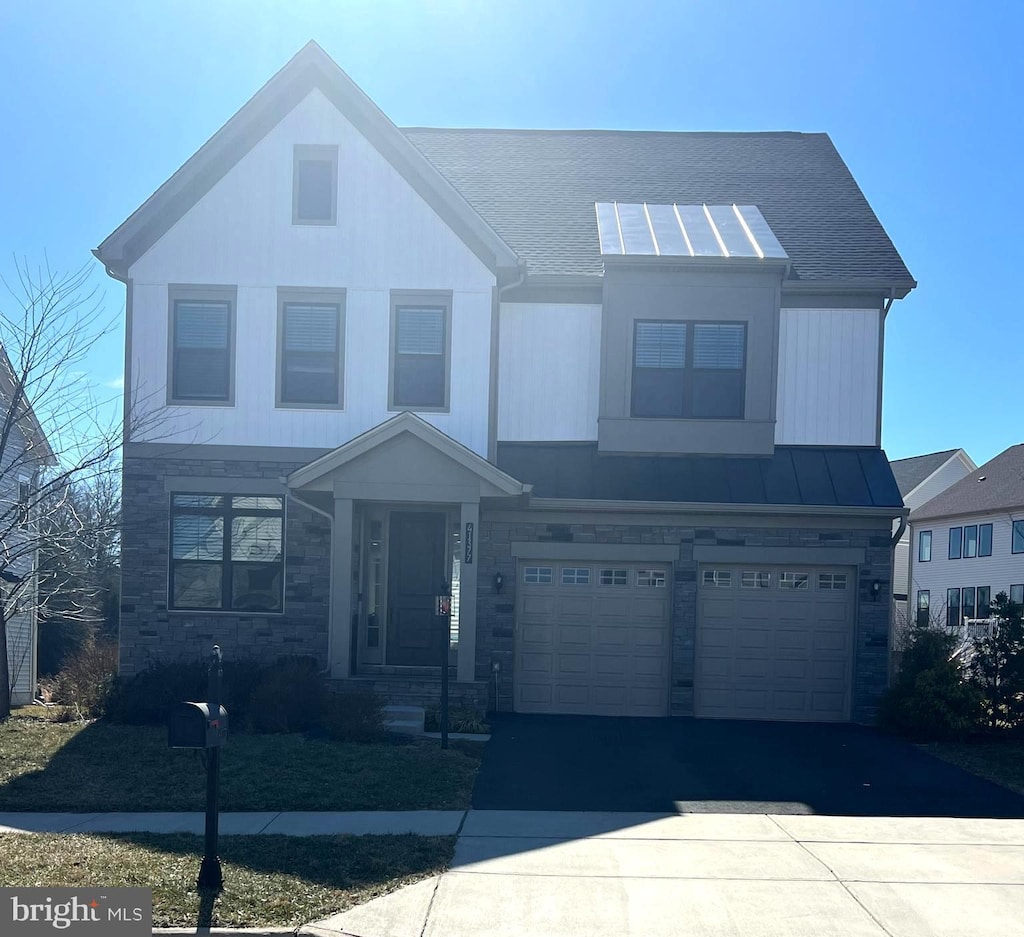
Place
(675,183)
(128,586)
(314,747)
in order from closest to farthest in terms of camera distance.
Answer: (314,747) < (128,586) < (675,183)

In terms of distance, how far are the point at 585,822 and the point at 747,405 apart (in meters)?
8.67

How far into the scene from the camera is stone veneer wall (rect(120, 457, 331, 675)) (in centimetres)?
1577

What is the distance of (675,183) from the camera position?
65.5ft

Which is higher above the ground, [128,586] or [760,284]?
[760,284]

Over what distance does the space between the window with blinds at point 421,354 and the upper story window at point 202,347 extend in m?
2.54

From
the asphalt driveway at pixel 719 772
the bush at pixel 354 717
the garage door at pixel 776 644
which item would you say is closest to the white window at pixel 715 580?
the garage door at pixel 776 644

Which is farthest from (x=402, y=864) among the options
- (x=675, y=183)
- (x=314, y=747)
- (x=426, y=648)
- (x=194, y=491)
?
(x=675, y=183)

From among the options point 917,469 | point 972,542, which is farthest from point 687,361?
point 917,469

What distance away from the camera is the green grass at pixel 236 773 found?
974 centimetres

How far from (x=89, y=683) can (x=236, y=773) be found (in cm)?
579

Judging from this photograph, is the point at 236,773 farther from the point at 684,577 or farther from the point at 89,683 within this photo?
the point at 684,577

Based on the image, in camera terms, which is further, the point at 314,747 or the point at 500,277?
the point at 500,277

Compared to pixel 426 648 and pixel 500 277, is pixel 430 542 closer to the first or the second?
pixel 426 648

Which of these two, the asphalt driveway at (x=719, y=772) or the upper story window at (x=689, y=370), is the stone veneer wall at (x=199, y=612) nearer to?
the asphalt driveway at (x=719, y=772)
